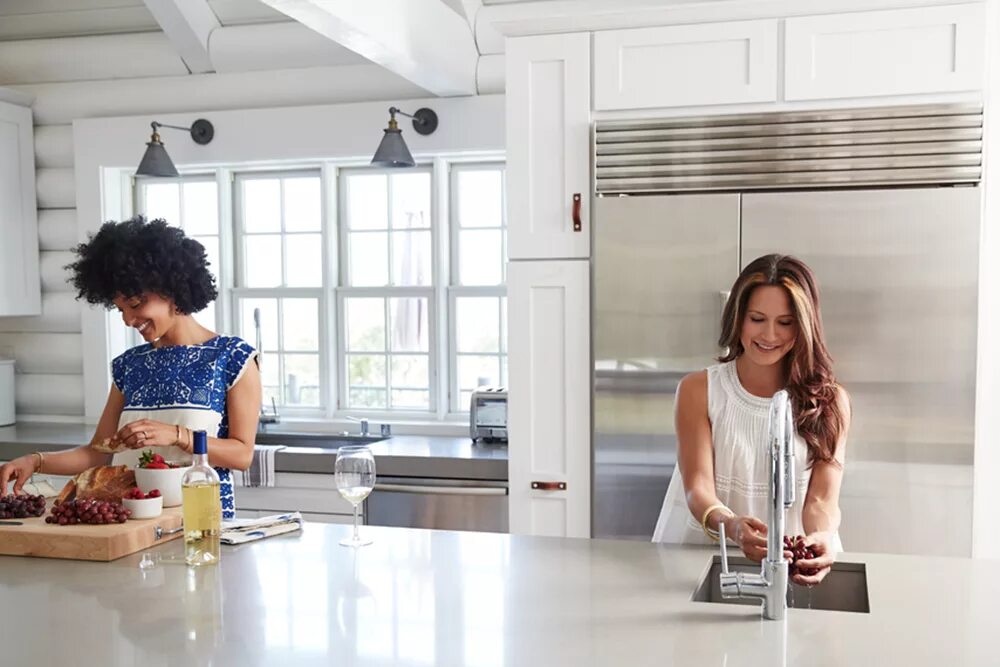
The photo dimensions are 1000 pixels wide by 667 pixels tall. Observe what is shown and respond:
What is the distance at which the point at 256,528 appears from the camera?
2301mm

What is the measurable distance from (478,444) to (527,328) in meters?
0.95

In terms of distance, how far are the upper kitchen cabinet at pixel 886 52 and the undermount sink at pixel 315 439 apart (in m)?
2.44

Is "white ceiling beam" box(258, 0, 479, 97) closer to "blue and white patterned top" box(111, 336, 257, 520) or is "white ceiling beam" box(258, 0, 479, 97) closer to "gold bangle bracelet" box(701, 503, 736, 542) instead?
"blue and white patterned top" box(111, 336, 257, 520)

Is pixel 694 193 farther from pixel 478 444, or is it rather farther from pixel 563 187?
pixel 478 444

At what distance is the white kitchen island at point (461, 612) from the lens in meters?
1.53

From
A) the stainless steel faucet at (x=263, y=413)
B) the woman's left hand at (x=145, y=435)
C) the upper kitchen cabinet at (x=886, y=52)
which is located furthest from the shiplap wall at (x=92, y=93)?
the woman's left hand at (x=145, y=435)

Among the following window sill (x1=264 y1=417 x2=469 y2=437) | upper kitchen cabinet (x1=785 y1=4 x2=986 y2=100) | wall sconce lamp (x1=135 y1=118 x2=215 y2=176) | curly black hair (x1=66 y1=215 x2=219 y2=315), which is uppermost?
upper kitchen cabinet (x1=785 y1=4 x2=986 y2=100)

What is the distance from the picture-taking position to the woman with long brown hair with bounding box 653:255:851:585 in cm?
223

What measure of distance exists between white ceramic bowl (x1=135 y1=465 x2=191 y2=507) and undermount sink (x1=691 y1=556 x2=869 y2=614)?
123cm

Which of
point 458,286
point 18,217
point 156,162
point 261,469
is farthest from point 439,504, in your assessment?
point 18,217

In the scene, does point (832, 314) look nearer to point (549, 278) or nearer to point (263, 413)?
point (549, 278)

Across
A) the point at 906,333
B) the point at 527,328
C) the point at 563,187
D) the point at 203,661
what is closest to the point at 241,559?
the point at 203,661

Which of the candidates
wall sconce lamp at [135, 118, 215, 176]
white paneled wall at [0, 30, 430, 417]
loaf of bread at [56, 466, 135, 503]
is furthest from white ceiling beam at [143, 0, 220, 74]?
loaf of bread at [56, 466, 135, 503]

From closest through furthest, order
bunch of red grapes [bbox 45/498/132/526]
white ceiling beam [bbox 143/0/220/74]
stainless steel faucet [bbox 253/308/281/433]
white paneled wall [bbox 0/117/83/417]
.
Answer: bunch of red grapes [bbox 45/498/132/526], white ceiling beam [bbox 143/0/220/74], stainless steel faucet [bbox 253/308/281/433], white paneled wall [bbox 0/117/83/417]
